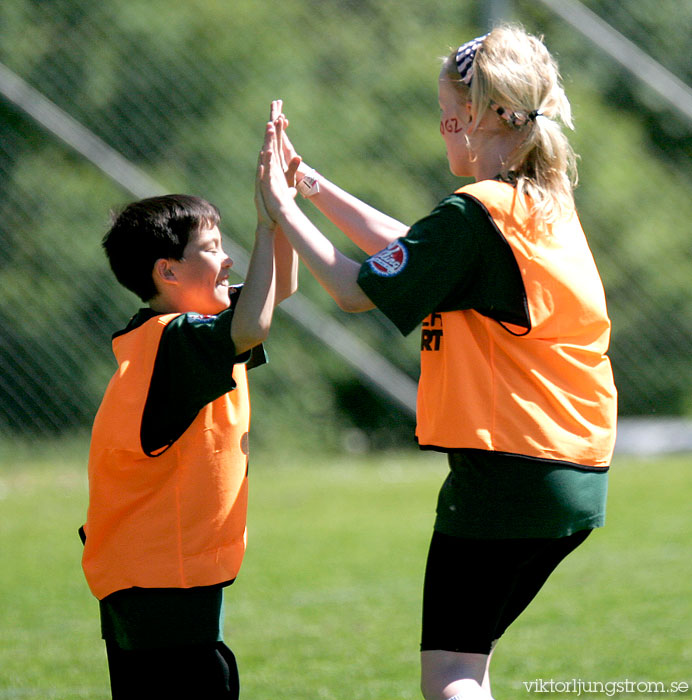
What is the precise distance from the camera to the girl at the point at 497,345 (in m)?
2.33

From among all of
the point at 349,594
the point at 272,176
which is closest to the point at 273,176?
the point at 272,176

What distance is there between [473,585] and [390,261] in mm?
688

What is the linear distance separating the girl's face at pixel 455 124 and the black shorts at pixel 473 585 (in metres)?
0.82

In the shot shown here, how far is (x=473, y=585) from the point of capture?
2389mm

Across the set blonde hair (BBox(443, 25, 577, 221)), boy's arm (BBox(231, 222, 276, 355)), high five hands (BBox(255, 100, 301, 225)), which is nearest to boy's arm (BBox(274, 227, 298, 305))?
high five hands (BBox(255, 100, 301, 225))

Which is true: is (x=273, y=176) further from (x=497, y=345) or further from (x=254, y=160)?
(x=254, y=160)

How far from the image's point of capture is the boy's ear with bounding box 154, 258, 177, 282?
249 centimetres

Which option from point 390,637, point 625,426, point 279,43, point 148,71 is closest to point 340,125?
point 279,43

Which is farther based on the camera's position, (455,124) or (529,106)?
(455,124)

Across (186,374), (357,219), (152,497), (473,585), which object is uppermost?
(357,219)

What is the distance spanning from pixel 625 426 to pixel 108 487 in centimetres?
678

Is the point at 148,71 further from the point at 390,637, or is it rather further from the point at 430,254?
the point at 430,254

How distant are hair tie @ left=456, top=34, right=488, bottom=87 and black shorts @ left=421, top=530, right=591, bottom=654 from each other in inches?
38.5

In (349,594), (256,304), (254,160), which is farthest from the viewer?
(254,160)
